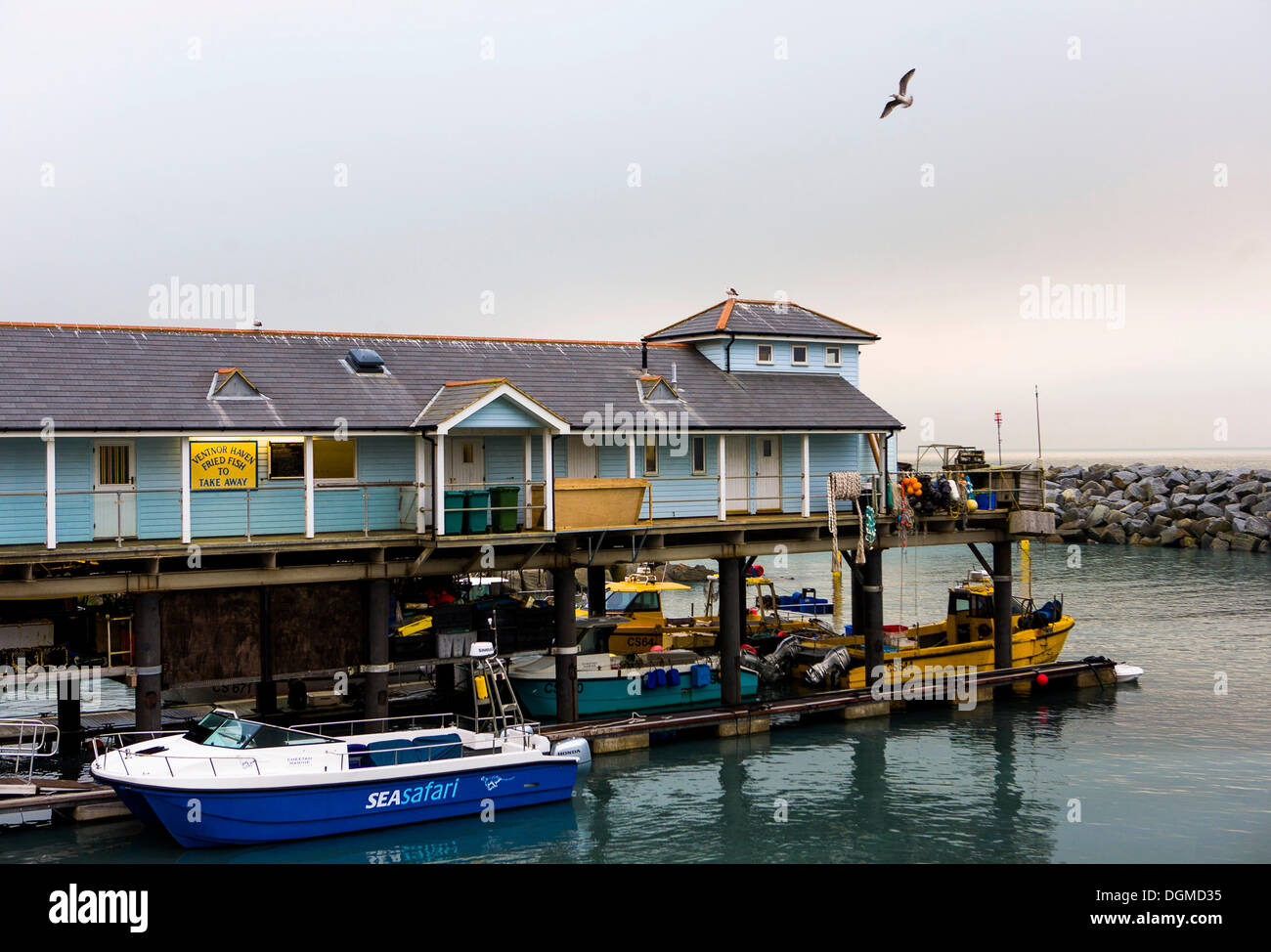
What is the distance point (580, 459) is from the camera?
33969mm

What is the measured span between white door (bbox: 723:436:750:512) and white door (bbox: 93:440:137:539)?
16.3 m

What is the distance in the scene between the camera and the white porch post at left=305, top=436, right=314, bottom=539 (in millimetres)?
28641

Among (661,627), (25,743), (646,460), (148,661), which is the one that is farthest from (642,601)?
(25,743)

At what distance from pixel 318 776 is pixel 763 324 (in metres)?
20.4

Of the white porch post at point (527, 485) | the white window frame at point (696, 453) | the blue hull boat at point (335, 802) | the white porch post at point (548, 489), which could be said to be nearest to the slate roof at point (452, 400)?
the white porch post at point (548, 489)

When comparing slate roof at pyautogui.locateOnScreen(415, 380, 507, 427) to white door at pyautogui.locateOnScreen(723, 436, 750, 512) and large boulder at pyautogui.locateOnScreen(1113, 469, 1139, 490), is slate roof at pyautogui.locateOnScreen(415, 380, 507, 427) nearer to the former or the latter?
white door at pyautogui.locateOnScreen(723, 436, 750, 512)

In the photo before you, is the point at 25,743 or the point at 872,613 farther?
the point at 872,613

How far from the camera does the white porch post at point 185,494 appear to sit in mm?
27453

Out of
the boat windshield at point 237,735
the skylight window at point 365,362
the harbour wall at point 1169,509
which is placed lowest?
the boat windshield at point 237,735

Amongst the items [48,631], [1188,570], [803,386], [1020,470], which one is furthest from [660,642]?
[1188,570]

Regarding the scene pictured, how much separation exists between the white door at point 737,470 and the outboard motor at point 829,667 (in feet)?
22.6

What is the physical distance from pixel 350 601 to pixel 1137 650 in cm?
3425

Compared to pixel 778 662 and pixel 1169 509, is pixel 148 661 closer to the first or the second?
pixel 778 662

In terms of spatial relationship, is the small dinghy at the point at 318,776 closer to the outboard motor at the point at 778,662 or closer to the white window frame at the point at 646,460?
the white window frame at the point at 646,460
